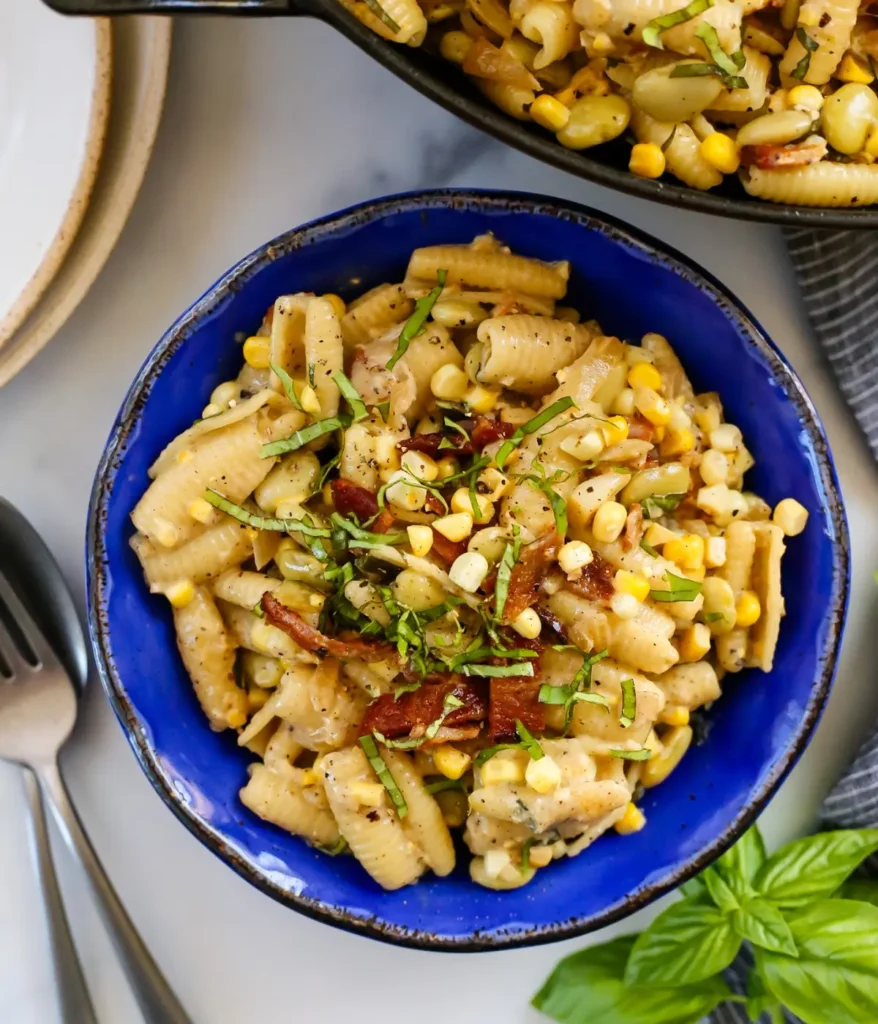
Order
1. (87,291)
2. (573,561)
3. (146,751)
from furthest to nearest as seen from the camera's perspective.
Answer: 1. (87,291)
2. (146,751)
3. (573,561)

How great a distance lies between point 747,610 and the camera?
1.62 meters

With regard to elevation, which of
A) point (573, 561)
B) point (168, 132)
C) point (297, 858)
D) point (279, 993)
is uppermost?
point (168, 132)

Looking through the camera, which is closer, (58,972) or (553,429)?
(553,429)

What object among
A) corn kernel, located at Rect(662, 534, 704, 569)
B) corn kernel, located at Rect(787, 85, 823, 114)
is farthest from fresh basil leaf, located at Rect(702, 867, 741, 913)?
corn kernel, located at Rect(787, 85, 823, 114)

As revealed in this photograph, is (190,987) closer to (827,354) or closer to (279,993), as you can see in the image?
(279,993)

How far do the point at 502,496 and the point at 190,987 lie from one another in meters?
1.13

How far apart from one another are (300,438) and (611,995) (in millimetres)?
1115

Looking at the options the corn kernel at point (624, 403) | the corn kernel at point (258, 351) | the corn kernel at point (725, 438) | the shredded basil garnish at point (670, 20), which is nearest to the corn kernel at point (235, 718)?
the corn kernel at point (258, 351)

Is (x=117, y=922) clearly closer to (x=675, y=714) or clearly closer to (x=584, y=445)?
(x=675, y=714)

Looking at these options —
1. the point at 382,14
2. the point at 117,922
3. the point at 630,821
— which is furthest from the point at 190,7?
the point at 117,922

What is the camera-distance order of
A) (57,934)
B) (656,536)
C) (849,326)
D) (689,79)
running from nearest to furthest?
(689,79) → (656,536) → (849,326) → (57,934)

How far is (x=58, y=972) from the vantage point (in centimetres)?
192

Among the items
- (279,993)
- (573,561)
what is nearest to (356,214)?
(573,561)

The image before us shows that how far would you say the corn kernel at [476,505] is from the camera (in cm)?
154
